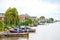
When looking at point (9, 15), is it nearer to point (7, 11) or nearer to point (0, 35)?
point (7, 11)

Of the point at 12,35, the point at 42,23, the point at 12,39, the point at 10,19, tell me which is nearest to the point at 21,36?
the point at 12,35

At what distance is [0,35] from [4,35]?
0.22 meters

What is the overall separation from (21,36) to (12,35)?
0.27m

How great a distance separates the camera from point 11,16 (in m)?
7.76

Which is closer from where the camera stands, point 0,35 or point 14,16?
point 0,35

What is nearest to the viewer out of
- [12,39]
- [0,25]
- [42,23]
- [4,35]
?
[12,39]

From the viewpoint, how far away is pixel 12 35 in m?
6.06

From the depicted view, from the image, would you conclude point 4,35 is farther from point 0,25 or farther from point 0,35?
point 0,25

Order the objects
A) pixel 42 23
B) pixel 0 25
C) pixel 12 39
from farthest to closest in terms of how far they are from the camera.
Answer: pixel 42 23, pixel 0 25, pixel 12 39

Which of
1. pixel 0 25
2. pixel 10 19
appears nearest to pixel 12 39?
pixel 0 25

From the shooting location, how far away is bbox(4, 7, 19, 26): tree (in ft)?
25.2

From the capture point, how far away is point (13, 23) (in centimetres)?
791

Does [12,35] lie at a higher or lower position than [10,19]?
lower

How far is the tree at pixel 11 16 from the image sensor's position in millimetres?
7691
